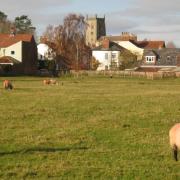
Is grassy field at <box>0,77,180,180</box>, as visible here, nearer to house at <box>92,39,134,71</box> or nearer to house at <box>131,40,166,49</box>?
house at <box>92,39,134,71</box>

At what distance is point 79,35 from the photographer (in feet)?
400

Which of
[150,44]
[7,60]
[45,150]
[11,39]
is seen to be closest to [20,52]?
[11,39]

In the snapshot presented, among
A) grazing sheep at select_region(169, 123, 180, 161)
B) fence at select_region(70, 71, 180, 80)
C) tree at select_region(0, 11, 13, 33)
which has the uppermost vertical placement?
tree at select_region(0, 11, 13, 33)

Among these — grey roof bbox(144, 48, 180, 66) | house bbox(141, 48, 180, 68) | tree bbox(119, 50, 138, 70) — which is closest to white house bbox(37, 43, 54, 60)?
tree bbox(119, 50, 138, 70)

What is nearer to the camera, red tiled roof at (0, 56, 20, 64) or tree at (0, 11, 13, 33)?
red tiled roof at (0, 56, 20, 64)

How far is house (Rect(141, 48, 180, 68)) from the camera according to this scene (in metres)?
123

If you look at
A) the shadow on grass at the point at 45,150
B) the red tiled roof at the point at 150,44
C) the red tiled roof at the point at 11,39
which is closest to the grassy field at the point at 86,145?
the shadow on grass at the point at 45,150

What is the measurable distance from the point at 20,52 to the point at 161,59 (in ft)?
105

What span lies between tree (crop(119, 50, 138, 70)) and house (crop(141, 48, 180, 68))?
2.67m

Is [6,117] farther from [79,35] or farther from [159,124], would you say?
[79,35]

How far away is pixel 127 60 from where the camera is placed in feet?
419

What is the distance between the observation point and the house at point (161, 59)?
123 m

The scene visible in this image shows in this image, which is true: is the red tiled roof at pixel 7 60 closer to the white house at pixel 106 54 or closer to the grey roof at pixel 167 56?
the grey roof at pixel 167 56

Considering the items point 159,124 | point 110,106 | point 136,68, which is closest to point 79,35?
point 136,68
